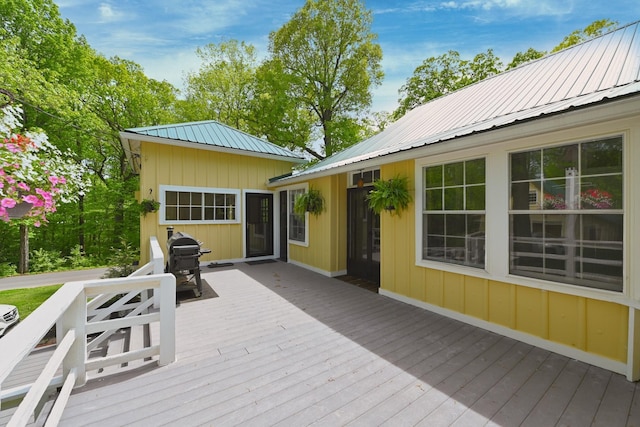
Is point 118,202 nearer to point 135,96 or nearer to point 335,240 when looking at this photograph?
point 135,96

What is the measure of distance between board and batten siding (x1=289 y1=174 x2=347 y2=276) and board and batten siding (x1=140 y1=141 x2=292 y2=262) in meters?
2.52

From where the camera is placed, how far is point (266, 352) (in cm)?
282

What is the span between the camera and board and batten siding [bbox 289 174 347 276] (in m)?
6.06

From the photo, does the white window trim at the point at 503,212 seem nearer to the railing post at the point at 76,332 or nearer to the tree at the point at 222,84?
the railing post at the point at 76,332

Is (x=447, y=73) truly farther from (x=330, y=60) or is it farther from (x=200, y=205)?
(x=200, y=205)

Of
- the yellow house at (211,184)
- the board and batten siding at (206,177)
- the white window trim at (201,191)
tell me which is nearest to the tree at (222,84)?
the yellow house at (211,184)

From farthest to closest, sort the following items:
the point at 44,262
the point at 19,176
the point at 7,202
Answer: the point at 44,262
the point at 19,176
the point at 7,202

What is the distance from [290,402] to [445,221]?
303cm

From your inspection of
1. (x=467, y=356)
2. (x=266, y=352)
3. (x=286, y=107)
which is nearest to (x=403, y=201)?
(x=467, y=356)

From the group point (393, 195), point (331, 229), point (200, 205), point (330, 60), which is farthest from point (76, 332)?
point (330, 60)

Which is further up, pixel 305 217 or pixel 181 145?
pixel 181 145

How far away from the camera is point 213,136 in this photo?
764cm

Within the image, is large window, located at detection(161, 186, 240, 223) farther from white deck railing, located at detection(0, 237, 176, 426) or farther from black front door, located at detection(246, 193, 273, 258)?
white deck railing, located at detection(0, 237, 176, 426)

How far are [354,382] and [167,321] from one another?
187 centimetres
